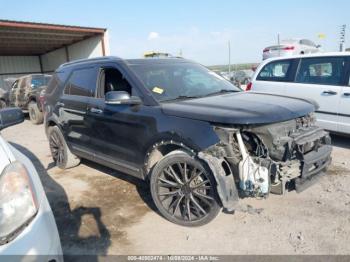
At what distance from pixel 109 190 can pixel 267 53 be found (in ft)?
43.6

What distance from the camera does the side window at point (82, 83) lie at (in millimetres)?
4750

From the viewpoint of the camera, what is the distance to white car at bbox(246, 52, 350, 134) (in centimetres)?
603

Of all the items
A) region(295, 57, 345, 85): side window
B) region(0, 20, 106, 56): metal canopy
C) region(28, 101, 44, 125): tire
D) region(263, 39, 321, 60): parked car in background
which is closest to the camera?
region(295, 57, 345, 85): side window

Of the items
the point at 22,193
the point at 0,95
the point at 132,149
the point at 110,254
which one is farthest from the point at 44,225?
the point at 0,95

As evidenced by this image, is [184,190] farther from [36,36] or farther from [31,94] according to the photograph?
[36,36]

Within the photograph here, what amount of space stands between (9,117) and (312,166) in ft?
10.0

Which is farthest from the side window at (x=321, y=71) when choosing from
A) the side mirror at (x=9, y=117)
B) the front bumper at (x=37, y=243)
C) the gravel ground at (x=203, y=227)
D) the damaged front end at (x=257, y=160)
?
the front bumper at (x=37, y=243)

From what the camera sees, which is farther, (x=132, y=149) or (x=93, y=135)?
(x=93, y=135)

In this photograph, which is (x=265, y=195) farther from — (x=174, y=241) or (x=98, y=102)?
(x=98, y=102)

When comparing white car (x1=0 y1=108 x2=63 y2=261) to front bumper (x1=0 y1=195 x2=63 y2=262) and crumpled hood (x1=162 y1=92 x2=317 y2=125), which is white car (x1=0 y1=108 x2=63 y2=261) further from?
crumpled hood (x1=162 y1=92 x2=317 y2=125)

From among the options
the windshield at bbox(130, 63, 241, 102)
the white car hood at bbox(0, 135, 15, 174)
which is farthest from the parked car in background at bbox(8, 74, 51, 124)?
the white car hood at bbox(0, 135, 15, 174)

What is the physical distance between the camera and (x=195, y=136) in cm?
330

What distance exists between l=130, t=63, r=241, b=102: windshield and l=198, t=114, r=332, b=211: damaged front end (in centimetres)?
98

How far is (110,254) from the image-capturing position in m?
3.20
